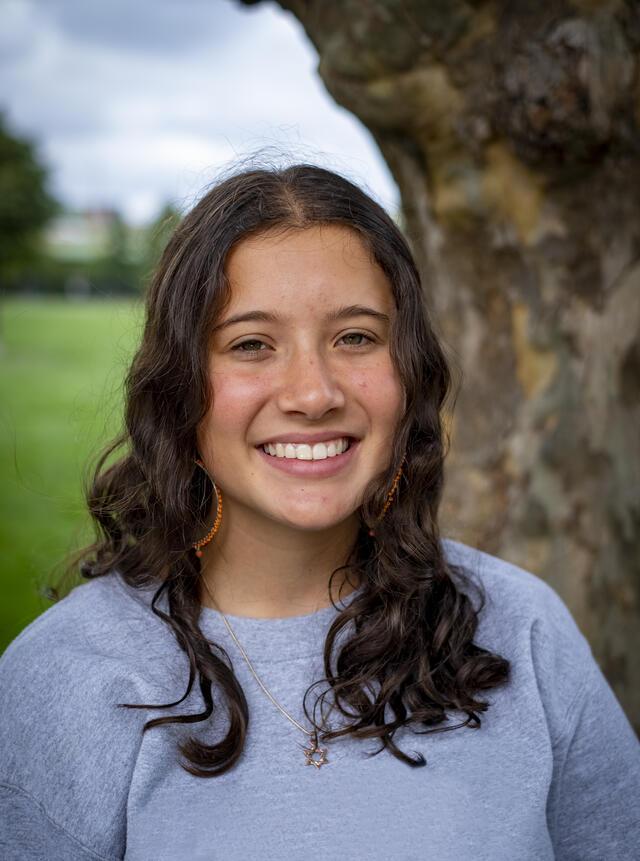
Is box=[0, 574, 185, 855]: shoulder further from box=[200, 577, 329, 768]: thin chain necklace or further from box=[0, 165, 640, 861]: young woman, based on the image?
box=[200, 577, 329, 768]: thin chain necklace

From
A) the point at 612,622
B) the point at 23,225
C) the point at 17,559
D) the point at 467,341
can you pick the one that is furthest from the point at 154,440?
the point at 23,225

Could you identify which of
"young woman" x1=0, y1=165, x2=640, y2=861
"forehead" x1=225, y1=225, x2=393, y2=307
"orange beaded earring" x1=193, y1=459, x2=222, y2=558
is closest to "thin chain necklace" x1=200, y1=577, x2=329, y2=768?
"young woman" x1=0, y1=165, x2=640, y2=861

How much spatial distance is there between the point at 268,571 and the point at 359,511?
0.28 meters

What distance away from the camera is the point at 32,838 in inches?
→ 71.5

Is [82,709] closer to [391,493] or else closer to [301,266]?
[391,493]

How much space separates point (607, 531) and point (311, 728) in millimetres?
1419

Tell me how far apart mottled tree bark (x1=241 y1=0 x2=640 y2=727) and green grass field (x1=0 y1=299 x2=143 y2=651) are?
1.09 m

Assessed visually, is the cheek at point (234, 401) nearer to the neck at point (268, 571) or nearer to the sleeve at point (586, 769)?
the neck at point (268, 571)

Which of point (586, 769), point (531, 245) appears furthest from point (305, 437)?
point (531, 245)

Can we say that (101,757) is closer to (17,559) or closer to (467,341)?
(467,341)

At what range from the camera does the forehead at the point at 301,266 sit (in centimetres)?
193

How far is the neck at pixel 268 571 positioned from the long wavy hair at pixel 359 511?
0.15ft

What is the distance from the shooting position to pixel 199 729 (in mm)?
1886

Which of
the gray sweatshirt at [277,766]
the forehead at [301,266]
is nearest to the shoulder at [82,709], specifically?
the gray sweatshirt at [277,766]
